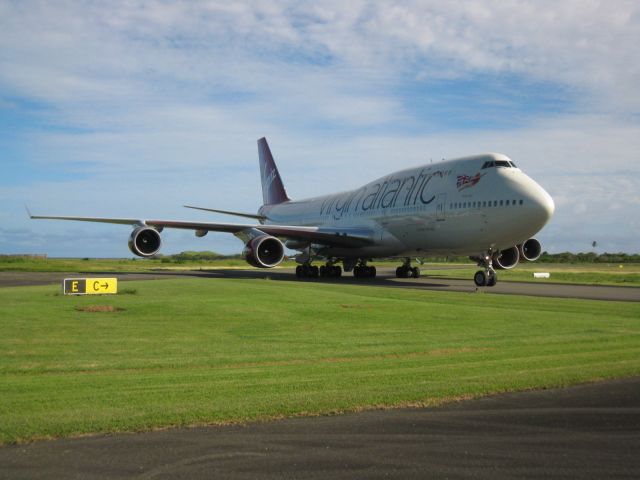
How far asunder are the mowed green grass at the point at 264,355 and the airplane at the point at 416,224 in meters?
9.12

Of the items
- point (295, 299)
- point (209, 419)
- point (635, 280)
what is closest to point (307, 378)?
point (209, 419)

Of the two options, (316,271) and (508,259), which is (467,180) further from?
(316,271)

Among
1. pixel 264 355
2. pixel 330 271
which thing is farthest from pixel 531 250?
pixel 264 355

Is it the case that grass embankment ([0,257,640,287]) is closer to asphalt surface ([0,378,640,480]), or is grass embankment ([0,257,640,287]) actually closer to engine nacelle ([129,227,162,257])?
engine nacelle ([129,227,162,257])

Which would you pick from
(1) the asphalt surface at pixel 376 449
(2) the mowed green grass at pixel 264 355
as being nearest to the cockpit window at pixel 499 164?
(2) the mowed green grass at pixel 264 355

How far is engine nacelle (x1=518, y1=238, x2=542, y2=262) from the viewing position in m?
36.0

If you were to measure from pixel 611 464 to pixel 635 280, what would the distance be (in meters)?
35.5

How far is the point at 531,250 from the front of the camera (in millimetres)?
36250

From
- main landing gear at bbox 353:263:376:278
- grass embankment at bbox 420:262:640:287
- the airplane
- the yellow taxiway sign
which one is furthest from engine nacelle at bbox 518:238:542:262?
the yellow taxiway sign

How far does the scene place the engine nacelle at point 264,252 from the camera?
34844 millimetres

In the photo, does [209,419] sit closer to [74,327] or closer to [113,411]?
[113,411]

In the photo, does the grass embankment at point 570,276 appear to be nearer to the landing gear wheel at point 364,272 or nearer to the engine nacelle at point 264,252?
the landing gear wheel at point 364,272

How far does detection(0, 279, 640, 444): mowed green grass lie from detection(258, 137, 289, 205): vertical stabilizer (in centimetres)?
3591

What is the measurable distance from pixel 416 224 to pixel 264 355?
23.4 m
